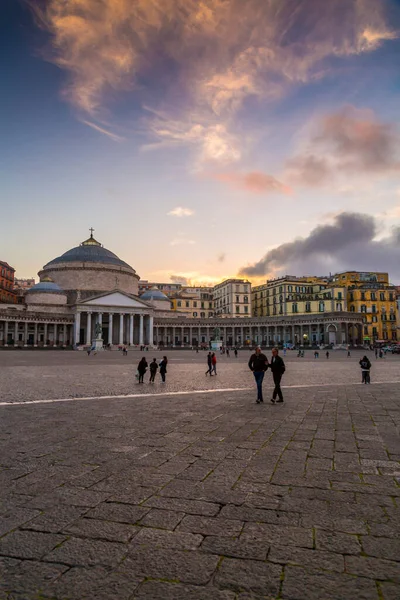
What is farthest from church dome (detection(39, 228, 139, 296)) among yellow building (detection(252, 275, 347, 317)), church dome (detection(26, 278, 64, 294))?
yellow building (detection(252, 275, 347, 317))

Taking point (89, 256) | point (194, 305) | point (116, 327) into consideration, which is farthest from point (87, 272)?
point (194, 305)

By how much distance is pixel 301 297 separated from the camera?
9544cm

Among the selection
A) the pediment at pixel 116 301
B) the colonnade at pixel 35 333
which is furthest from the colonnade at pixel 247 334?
the colonnade at pixel 35 333

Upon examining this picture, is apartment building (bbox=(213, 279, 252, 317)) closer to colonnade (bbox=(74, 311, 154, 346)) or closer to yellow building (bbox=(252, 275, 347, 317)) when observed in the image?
yellow building (bbox=(252, 275, 347, 317))

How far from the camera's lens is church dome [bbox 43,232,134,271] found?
9338cm

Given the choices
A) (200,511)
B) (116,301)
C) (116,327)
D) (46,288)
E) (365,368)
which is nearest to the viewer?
(200,511)

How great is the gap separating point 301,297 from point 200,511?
3728 inches

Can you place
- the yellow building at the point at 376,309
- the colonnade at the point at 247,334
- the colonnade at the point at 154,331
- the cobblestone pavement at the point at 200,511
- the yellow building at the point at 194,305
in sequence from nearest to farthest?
the cobblestone pavement at the point at 200,511 → the colonnade at the point at 154,331 → the colonnade at the point at 247,334 → the yellow building at the point at 376,309 → the yellow building at the point at 194,305

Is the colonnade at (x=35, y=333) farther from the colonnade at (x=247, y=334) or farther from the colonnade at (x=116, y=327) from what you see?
the colonnade at (x=247, y=334)

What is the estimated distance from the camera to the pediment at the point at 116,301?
77.7m

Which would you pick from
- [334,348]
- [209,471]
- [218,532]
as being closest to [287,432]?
[209,471]

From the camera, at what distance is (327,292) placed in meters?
89.2

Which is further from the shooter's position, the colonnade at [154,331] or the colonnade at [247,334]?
the colonnade at [247,334]

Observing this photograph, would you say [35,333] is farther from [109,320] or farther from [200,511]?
[200,511]
